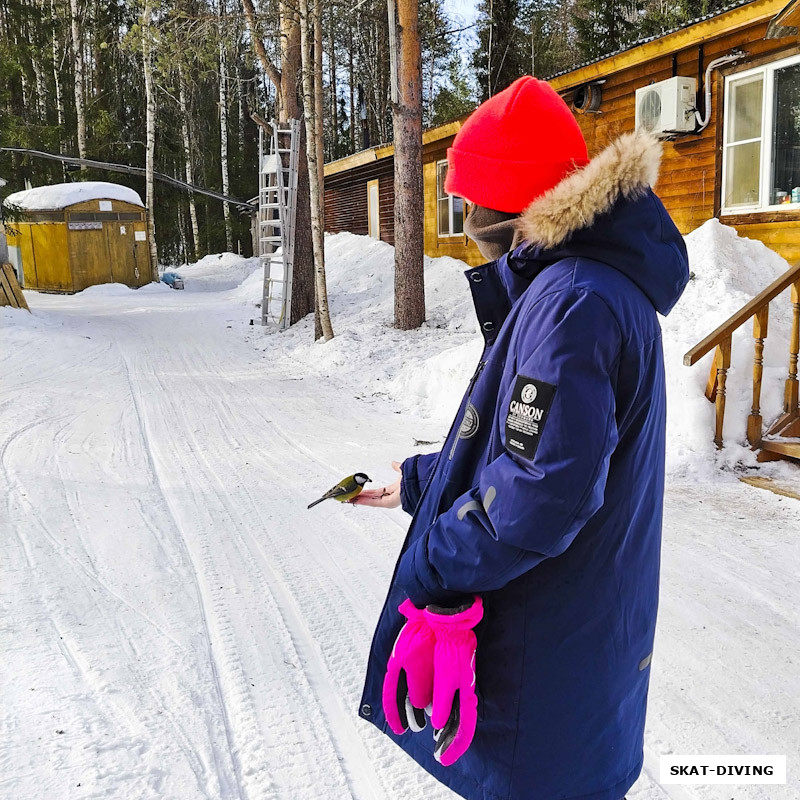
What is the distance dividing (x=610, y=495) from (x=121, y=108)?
35.0 metres

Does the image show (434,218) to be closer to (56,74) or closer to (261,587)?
(261,587)

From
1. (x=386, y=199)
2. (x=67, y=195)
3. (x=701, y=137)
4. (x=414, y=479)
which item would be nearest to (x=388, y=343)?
(x=701, y=137)

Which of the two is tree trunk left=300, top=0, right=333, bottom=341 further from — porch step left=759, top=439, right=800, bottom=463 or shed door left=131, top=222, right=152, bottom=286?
shed door left=131, top=222, right=152, bottom=286

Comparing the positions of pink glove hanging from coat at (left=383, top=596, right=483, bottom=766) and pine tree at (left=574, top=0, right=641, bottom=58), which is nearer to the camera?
pink glove hanging from coat at (left=383, top=596, right=483, bottom=766)

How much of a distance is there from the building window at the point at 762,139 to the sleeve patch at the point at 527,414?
8657mm

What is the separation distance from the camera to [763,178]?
9031 millimetres

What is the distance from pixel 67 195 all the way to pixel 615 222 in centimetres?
2385

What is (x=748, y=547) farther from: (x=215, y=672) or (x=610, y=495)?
(x=610, y=495)

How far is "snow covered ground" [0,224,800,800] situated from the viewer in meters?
2.49

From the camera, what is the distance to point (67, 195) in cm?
2220

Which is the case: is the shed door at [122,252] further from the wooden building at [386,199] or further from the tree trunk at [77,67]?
the wooden building at [386,199]

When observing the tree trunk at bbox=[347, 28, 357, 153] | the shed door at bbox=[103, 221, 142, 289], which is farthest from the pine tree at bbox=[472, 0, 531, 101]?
the shed door at bbox=[103, 221, 142, 289]

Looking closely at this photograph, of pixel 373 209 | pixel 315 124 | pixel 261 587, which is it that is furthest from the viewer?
pixel 373 209

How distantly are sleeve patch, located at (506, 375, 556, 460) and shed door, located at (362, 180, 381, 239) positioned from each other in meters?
19.7
